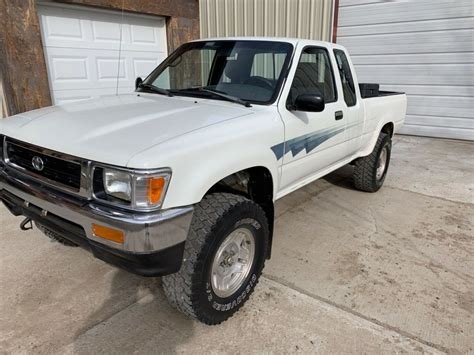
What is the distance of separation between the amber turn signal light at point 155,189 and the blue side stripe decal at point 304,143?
3.56ft

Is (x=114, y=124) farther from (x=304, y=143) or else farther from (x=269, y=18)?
(x=269, y=18)

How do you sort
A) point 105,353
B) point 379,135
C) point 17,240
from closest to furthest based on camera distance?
1. point 105,353
2. point 17,240
3. point 379,135

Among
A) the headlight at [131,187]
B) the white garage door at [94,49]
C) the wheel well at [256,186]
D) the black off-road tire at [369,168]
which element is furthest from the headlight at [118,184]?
the white garage door at [94,49]

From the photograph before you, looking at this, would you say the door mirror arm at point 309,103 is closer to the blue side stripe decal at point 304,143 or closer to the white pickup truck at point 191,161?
the white pickup truck at point 191,161

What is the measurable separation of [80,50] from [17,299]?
452 centimetres

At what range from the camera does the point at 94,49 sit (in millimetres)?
6324

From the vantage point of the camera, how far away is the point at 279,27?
931cm

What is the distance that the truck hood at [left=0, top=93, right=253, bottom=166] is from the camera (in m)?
2.13

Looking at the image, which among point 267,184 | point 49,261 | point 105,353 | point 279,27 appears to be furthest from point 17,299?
point 279,27

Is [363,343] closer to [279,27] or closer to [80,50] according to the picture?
[80,50]

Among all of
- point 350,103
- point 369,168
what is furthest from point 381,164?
point 350,103

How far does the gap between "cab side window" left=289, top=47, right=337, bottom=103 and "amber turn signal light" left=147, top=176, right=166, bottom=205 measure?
1.54m

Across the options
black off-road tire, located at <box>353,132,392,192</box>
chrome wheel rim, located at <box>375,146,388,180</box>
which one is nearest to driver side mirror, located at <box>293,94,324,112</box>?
black off-road tire, located at <box>353,132,392,192</box>

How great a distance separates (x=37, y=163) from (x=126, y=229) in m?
0.90
